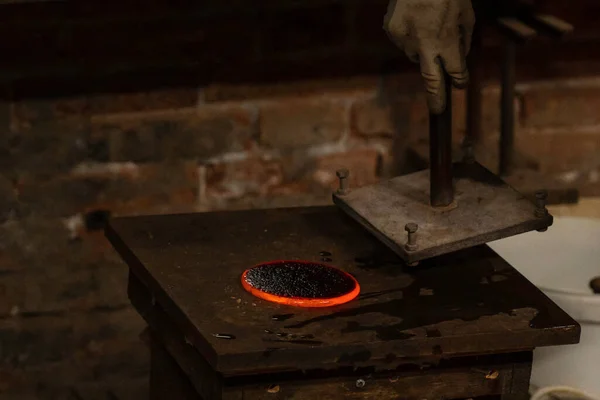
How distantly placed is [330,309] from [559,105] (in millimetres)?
868

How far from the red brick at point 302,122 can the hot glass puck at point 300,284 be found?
0.53 m

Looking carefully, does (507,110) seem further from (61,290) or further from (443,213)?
(61,290)

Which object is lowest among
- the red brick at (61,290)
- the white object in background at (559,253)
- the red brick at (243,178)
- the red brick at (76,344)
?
the red brick at (76,344)

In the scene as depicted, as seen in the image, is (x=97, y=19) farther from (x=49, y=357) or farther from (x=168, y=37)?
(x=49, y=357)

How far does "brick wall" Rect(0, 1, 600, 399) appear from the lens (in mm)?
1806

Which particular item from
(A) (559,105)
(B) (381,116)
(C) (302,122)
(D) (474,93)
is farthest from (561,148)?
(C) (302,122)

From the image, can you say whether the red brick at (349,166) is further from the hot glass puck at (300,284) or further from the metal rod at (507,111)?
the hot glass puck at (300,284)

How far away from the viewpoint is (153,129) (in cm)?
187

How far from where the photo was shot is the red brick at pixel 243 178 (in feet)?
6.30

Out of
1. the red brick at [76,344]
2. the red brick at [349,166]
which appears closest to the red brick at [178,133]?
the red brick at [349,166]

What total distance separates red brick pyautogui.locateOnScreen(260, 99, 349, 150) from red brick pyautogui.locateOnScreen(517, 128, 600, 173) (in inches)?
12.6

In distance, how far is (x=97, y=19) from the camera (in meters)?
1.78

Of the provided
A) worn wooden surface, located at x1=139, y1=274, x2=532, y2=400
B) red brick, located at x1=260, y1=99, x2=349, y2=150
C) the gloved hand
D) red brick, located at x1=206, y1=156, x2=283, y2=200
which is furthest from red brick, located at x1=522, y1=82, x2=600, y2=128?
worn wooden surface, located at x1=139, y1=274, x2=532, y2=400

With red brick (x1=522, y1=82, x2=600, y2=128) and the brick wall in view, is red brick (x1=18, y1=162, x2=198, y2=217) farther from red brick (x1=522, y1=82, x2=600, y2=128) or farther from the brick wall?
red brick (x1=522, y1=82, x2=600, y2=128)
